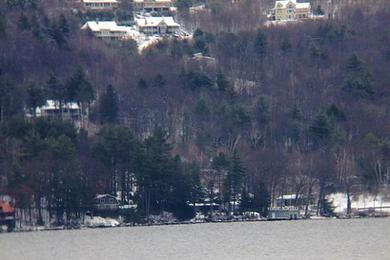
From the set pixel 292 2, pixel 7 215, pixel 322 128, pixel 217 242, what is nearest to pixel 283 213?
pixel 322 128

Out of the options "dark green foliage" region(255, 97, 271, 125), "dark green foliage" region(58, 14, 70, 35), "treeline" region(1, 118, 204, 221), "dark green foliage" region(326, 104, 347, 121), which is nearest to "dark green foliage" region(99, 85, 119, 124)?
"treeline" region(1, 118, 204, 221)

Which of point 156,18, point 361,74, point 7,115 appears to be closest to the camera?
point 7,115

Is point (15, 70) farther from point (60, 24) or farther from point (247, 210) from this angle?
point (247, 210)

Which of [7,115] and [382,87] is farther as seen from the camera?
[382,87]

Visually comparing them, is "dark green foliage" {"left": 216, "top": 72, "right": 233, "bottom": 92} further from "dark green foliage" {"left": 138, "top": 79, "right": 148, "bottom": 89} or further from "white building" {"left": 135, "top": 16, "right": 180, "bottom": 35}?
"white building" {"left": 135, "top": 16, "right": 180, "bottom": 35}

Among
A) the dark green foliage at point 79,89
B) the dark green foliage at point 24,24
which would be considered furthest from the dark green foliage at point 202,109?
the dark green foliage at point 24,24

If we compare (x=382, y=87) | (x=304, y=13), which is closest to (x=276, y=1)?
(x=304, y=13)
